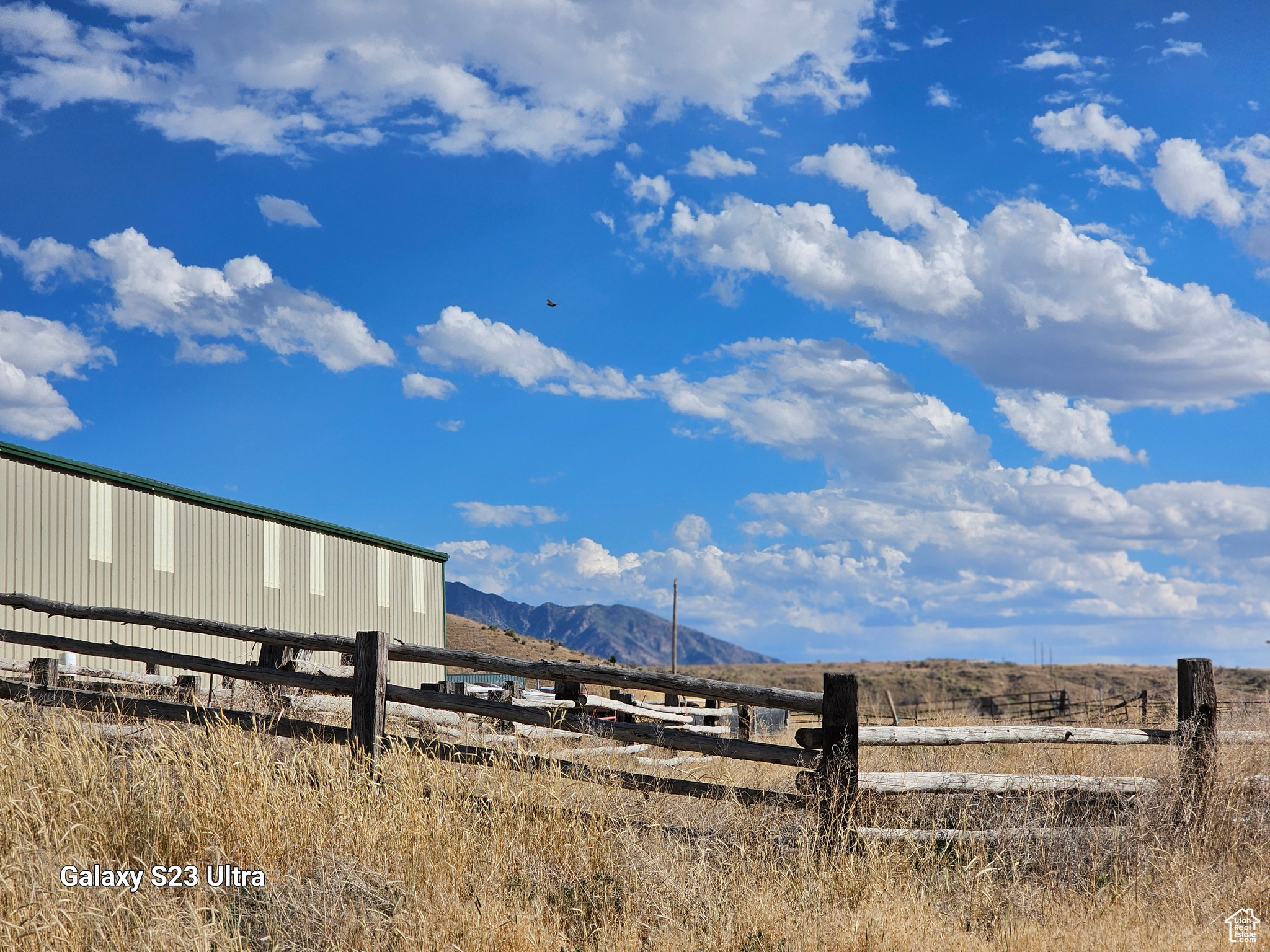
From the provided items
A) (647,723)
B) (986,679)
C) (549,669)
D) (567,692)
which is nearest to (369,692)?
(549,669)

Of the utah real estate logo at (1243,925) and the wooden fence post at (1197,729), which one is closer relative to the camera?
the utah real estate logo at (1243,925)

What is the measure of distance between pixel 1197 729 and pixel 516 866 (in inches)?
262

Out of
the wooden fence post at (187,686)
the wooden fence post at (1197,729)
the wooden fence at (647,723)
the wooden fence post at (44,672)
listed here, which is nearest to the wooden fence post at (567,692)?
the wooden fence at (647,723)

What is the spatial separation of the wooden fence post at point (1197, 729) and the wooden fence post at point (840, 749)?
11.0 ft

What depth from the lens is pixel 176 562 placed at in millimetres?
22625

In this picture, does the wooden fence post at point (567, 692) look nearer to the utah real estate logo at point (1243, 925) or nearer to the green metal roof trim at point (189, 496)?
the utah real estate logo at point (1243, 925)

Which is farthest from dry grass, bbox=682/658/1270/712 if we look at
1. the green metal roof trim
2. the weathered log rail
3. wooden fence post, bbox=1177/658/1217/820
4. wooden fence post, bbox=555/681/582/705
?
the weathered log rail

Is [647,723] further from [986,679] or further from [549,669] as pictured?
[986,679]

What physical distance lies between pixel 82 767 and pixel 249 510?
64.4 feet

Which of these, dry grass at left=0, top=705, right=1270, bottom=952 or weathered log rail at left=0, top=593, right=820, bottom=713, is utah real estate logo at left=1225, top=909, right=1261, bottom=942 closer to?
dry grass at left=0, top=705, right=1270, bottom=952

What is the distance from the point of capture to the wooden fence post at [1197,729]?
8.46 meters

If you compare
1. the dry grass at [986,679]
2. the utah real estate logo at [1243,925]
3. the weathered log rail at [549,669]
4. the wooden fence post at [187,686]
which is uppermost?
the weathered log rail at [549,669]

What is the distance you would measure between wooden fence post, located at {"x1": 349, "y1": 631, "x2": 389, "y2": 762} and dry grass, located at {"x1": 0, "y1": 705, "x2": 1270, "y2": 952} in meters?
0.36

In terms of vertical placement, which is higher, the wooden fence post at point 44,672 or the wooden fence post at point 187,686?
the wooden fence post at point 44,672
